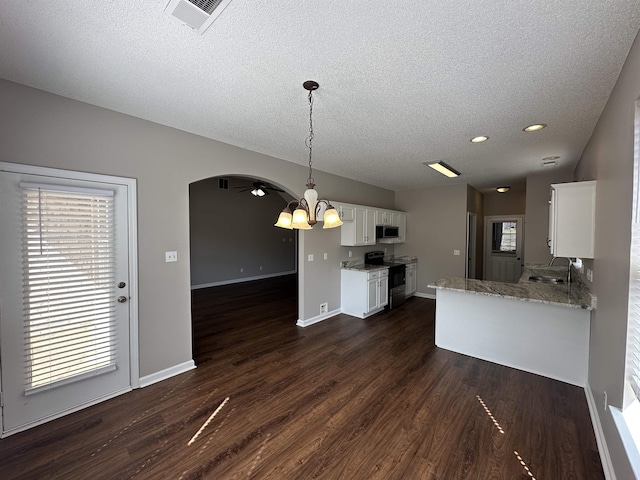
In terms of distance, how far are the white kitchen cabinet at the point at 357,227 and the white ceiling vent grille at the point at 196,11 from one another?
3517mm

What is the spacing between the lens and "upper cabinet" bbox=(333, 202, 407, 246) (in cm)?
486

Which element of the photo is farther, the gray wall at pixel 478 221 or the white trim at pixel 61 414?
the gray wall at pixel 478 221

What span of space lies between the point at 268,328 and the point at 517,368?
3.38 metres

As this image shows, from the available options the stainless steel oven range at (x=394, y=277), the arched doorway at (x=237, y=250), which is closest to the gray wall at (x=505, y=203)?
the stainless steel oven range at (x=394, y=277)

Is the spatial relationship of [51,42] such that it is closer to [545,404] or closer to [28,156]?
[28,156]

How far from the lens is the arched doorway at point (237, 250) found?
6068 mm

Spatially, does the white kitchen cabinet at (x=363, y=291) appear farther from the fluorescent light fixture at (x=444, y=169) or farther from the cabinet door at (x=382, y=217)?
the fluorescent light fixture at (x=444, y=169)

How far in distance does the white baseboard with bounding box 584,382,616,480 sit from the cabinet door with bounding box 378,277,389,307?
9.68ft

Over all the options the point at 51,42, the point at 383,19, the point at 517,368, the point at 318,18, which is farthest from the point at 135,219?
the point at 517,368

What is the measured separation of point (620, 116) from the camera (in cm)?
177

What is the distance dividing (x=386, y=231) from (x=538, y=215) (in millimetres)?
2707

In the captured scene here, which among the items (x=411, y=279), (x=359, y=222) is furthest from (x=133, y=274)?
(x=411, y=279)

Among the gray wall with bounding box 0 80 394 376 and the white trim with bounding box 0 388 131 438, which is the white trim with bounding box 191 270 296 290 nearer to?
the gray wall with bounding box 0 80 394 376

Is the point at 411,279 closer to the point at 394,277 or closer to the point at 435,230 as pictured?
the point at 394,277
